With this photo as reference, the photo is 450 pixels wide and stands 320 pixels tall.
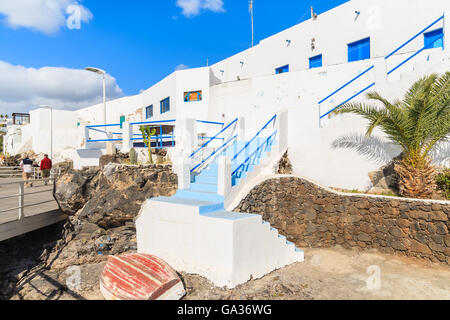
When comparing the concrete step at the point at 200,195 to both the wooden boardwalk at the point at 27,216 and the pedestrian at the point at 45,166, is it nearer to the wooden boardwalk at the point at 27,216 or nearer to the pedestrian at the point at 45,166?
the wooden boardwalk at the point at 27,216

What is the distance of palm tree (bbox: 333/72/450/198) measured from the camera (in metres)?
6.62

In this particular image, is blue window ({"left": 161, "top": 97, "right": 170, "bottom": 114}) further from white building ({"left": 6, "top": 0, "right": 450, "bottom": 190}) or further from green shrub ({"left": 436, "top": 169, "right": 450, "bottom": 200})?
green shrub ({"left": 436, "top": 169, "right": 450, "bottom": 200})

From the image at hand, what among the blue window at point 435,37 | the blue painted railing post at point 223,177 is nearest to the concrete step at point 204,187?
the blue painted railing post at point 223,177

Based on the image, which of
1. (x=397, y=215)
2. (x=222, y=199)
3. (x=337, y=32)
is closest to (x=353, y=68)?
(x=337, y=32)

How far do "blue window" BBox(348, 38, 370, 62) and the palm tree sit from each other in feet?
25.2

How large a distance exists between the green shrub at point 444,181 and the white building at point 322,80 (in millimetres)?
417

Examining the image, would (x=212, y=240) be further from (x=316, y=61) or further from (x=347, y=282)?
(x=316, y=61)

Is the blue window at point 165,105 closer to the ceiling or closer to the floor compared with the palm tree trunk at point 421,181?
closer to the ceiling

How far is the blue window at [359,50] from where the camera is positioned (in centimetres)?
1379

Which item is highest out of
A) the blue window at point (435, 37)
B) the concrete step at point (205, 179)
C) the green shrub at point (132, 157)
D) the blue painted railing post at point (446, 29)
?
the blue window at point (435, 37)

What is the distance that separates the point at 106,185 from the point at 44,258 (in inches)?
128

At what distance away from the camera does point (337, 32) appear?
48.5ft

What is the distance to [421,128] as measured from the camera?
6715mm
